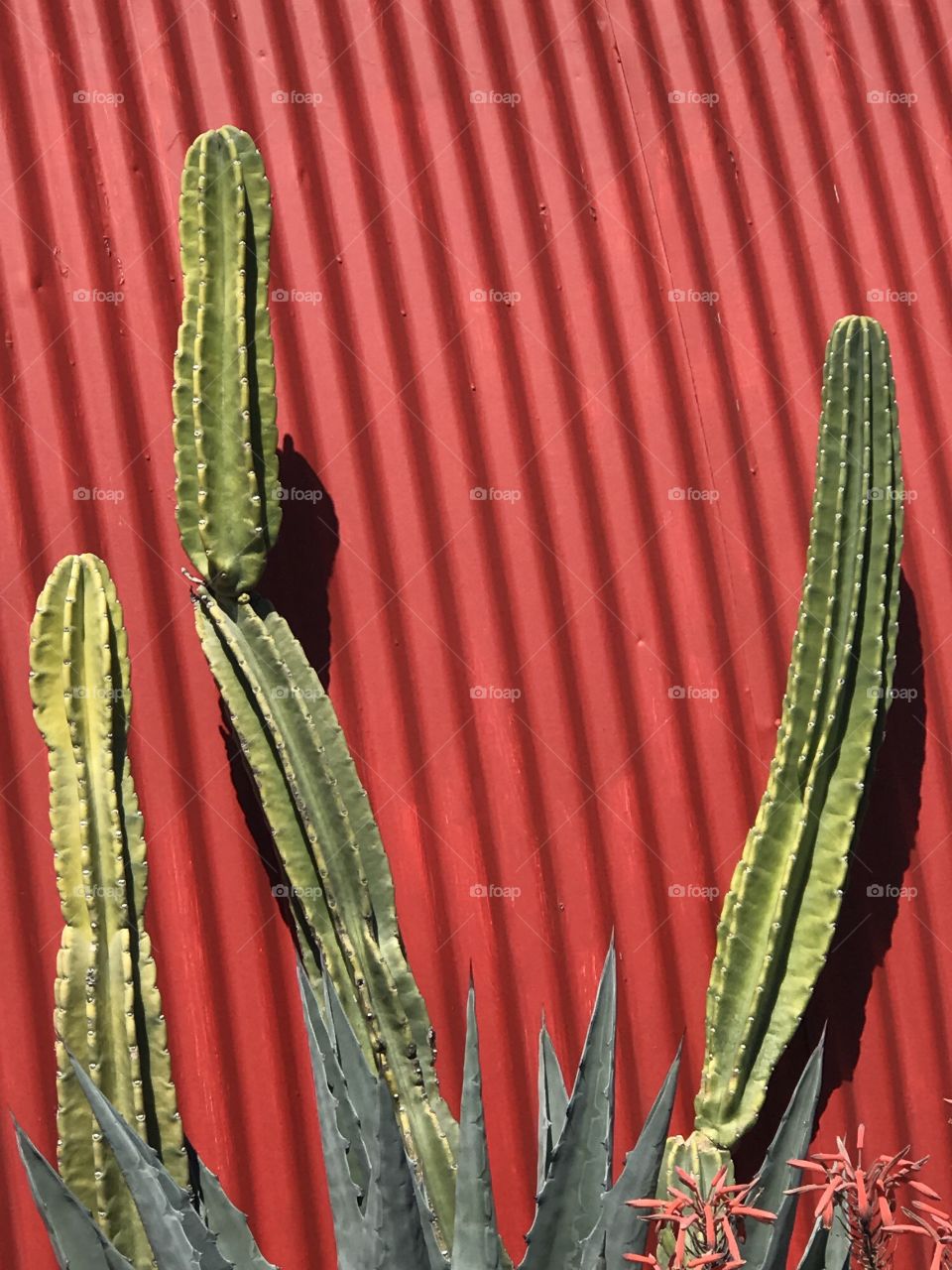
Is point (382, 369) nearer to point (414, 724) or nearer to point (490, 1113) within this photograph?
point (414, 724)

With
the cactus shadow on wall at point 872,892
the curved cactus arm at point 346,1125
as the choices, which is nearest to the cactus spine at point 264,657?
the curved cactus arm at point 346,1125

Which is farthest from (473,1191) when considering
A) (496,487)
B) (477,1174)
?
(496,487)

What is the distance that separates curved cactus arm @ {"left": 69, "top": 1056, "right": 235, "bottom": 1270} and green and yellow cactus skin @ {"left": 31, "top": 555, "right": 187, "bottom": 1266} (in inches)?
15.3

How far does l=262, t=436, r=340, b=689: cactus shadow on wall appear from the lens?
136 inches

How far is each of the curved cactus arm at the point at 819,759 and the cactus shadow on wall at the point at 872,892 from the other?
36cm

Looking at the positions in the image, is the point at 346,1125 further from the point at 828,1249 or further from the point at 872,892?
the point at 872,892

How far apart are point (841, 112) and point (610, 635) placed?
1.90 metres

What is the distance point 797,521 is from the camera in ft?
12.2

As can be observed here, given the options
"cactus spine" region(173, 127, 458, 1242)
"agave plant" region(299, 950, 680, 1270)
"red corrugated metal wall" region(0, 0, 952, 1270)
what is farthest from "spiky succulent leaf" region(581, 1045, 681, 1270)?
"red corrugated metal wall" region(0, 0, 952, 1270)

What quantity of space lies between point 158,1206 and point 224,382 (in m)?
1.78

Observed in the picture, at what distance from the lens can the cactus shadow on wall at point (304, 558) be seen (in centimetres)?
345

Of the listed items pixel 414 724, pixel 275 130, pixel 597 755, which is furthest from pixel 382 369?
pixel 597 755

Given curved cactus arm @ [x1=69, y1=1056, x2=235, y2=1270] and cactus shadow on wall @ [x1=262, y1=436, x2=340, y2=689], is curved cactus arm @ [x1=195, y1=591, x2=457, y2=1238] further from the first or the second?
curved cactus arm @ [x1=69, y1=1056, x2=235, y2=1270]

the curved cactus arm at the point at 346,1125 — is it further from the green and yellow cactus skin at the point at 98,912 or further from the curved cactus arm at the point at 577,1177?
the green and yellow cactus skin at the point at 98,912
